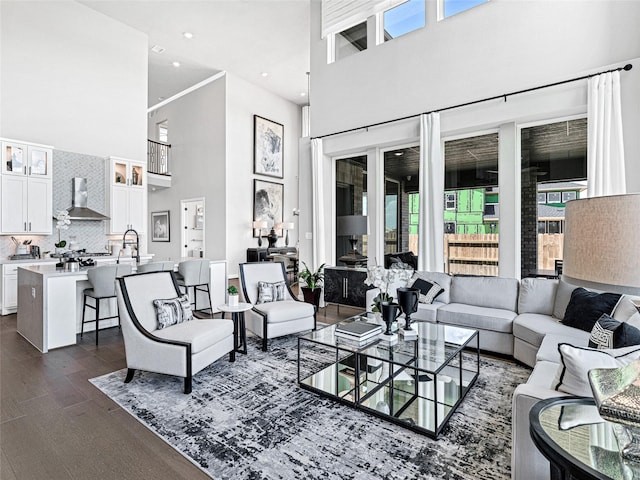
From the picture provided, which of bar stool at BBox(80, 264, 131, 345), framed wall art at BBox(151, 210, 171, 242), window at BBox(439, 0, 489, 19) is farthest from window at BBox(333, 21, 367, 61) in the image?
framed wall art at BBox(151, 210, 171, 242)

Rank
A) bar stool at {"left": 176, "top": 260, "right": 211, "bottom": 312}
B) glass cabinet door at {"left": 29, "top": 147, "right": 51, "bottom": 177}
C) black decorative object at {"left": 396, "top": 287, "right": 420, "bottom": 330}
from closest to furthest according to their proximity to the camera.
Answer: black decorative object at {"left": 396, "top": 287, "right": 420, "bottom": 330} < bar stool at {"left": 176, "top": 260, "right": 211, "bottom": 312} < glass cabinet door at {"left": 29, "top": 147, "right": 51, "bottom": 177}

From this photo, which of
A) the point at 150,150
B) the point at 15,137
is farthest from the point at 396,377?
the point at 150,150

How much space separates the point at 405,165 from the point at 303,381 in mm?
3888

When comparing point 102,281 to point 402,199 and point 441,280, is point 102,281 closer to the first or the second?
point 441,280

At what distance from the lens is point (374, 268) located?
3.17m

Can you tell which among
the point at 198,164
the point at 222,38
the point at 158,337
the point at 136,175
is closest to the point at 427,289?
the point at 158,337

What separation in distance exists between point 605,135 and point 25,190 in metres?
8.23

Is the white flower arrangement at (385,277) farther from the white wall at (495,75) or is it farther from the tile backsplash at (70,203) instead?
the tile backsplash at (70,203)

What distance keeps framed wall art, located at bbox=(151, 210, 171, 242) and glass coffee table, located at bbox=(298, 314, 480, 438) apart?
8657 mm

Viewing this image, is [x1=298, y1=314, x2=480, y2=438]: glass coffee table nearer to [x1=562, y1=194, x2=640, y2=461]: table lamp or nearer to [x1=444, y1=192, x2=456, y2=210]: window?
[x1=562, y1=194, x2=640, y2=461]: table lamp

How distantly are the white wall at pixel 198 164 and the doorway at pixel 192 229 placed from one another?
18cm

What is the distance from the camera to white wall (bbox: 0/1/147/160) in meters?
5.73

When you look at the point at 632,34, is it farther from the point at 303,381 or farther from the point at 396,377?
the point at 303,381

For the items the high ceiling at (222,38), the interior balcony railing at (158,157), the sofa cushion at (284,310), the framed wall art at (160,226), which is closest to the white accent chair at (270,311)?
the sofa cushion at (284,310)
